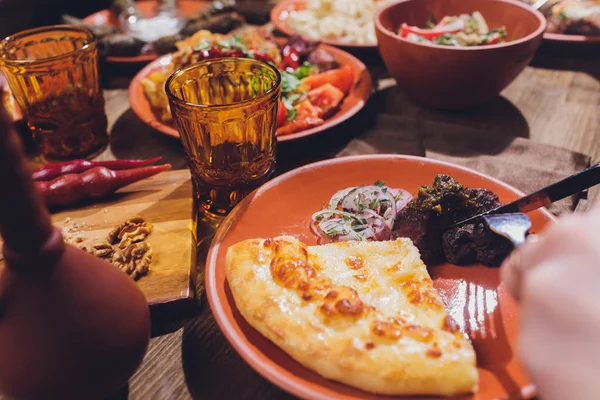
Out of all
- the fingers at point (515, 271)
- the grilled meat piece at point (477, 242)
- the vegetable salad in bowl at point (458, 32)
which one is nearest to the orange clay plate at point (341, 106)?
the vegetable salad in bowl at point (458, 32)

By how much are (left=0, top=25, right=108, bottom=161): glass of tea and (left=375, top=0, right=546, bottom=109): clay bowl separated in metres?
1.69

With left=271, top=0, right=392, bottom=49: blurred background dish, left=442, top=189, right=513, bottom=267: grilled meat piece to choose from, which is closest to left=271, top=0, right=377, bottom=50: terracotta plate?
left=271, top=0, right=392, bottom=49: blurred background dish

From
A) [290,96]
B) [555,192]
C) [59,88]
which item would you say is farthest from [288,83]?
[555,192]

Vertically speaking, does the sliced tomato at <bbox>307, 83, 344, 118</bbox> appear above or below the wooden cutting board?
above

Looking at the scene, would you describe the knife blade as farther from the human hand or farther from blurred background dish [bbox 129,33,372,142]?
blurred background dish [bbox 129,33,372,142]

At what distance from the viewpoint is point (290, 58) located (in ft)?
10.8

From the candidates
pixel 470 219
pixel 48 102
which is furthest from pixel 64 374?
pixel 48 102

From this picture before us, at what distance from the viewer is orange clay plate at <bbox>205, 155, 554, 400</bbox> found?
127 cm

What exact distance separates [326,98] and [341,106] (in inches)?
4.1

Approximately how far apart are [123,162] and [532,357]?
1972 mm

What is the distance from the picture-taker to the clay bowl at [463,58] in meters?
2.63

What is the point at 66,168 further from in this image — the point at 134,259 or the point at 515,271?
the point at 515,271

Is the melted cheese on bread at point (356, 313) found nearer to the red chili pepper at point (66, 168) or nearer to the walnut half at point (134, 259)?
the walnut half at point (134, 259)

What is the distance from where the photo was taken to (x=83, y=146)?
104 inches
